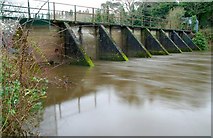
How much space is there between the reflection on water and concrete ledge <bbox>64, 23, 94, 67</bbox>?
3639 mm

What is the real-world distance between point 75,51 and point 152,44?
8081 mm

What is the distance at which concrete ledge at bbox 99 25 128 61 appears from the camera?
13484 millimetres

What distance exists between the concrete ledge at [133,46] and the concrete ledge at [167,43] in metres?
5.38

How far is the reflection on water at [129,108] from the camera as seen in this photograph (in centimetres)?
387

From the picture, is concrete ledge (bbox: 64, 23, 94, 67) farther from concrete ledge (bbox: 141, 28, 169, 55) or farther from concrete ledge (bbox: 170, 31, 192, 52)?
concrete ledge (bbox: 170, 31, 192, 52)

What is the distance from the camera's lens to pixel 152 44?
18250 millimetres

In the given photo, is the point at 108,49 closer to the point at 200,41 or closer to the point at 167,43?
the point at 167,43

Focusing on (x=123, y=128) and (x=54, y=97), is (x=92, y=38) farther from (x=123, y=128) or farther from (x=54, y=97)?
(x=123, y=128)

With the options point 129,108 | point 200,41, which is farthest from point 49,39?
point 200,41

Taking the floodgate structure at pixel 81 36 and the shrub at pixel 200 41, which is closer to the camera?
the floodgate structure at pixel 81 36

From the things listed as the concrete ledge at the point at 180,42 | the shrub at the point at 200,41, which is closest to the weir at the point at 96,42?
the concrete ledge at the point at 180,42

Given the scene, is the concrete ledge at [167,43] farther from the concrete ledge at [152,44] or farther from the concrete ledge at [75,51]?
the concrete ledge at [75,51]

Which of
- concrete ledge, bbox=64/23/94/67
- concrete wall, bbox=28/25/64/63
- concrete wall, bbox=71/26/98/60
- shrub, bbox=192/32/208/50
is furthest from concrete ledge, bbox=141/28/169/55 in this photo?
shrub, bbox=192/32/208/50

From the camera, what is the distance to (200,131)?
12.4ft
